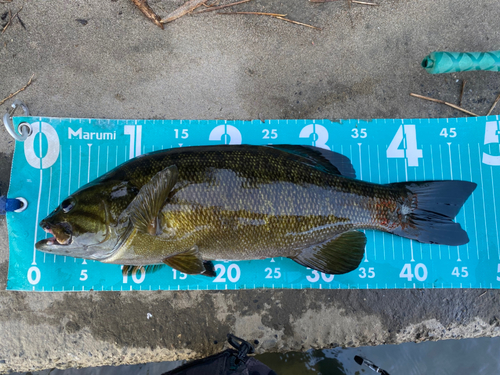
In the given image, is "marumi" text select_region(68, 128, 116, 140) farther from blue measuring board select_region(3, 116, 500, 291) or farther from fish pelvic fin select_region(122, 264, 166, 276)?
fish pelvic fin select_region(122, 264, 166, 276)

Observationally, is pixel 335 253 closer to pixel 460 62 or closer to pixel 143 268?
pixel 143 268

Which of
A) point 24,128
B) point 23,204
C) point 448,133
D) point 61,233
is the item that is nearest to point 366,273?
point 448,133

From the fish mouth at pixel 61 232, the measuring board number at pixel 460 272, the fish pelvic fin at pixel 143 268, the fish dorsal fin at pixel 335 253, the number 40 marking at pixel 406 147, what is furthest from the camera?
the number 40 marking at pixel 406 147

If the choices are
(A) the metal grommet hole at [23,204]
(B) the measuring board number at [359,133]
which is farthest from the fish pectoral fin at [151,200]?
(B) the measuring board number at [359,133]

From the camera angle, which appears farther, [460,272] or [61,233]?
[460,272]

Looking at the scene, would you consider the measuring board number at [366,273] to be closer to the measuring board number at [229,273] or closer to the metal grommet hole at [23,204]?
the measuring board number at [229,273]

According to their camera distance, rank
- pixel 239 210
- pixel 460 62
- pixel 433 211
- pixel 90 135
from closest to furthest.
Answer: pixel 239 210 → pixel 433 211 → pixel 460 62 → pixel 90 135
